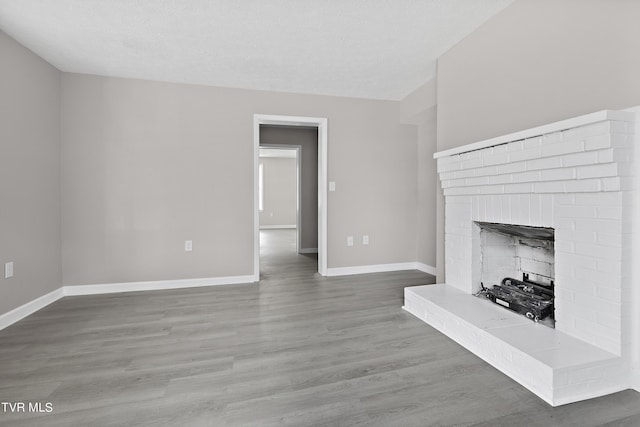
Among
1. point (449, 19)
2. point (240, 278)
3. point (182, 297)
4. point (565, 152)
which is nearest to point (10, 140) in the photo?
point (182, 297)

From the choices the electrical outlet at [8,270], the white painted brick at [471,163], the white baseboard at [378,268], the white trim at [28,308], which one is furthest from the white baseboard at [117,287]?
the white painted brick at [471,163]

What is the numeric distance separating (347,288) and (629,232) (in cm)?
237

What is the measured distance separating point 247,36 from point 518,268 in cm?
296

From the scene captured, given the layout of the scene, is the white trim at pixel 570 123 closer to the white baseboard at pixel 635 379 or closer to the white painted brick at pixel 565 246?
the white painted brick at pixel 565 246

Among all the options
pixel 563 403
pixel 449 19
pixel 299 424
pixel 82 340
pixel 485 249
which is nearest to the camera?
pixel 299 424

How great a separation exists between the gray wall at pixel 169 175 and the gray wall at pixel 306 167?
200 cm

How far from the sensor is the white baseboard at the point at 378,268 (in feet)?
13.2

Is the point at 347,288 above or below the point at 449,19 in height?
below

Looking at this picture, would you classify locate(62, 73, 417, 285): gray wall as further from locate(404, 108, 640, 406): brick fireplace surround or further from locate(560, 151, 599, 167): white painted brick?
locate(560, 151, 599, 167): white painted brick

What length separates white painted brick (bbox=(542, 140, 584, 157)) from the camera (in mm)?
1609

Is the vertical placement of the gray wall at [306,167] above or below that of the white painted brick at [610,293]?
above

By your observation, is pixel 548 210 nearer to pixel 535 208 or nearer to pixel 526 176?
pixel 535 208

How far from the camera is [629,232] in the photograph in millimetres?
1536

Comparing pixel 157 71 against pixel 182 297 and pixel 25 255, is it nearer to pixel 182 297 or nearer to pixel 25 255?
pixel 25 255
